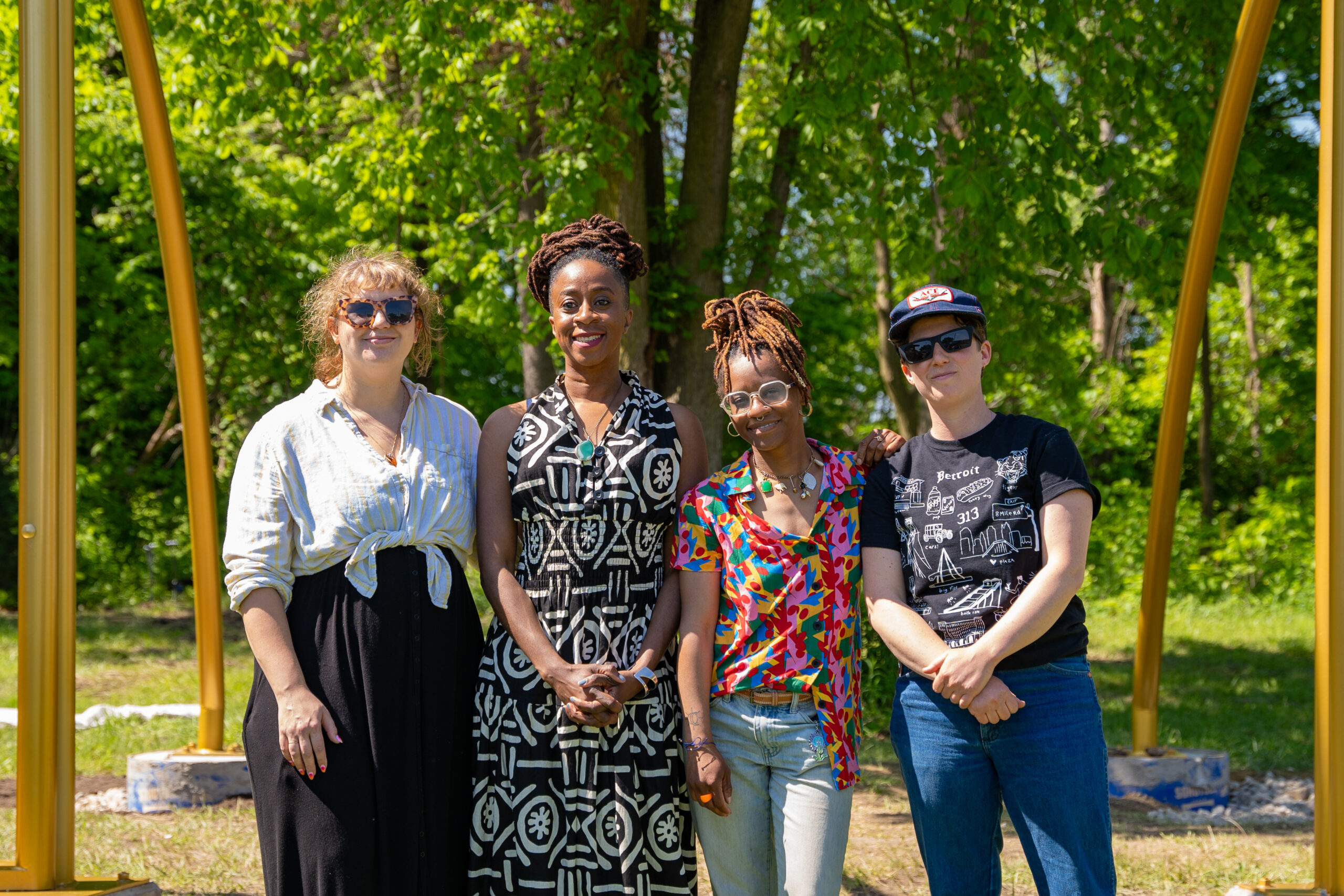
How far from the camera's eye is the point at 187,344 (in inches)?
214

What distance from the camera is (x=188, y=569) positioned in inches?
648

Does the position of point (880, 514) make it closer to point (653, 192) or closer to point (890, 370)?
point (653, 192)

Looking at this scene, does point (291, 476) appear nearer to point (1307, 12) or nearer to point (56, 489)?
point (56, 489)

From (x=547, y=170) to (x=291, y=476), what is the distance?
16.2 feet

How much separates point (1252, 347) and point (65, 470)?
62.8ft

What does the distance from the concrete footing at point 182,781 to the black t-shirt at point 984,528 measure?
4514mm

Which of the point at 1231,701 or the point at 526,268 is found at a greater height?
the point at 526,268

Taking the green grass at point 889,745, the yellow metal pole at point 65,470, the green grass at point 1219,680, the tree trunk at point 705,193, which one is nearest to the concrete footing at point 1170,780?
the green grass at point 889,745

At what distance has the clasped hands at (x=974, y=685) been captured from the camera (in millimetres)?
2770

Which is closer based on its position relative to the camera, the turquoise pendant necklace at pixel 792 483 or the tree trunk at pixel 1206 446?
the turquoise pendant necklace at pixel 792 483

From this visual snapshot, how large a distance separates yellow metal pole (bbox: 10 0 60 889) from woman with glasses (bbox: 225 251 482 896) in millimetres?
735

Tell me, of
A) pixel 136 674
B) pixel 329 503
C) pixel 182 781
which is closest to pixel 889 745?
pixel 182 781

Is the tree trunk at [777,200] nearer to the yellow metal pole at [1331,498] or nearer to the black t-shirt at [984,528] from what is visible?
the yellow metal pole at [1331,498]

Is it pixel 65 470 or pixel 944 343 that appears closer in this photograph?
pixel 944 343
